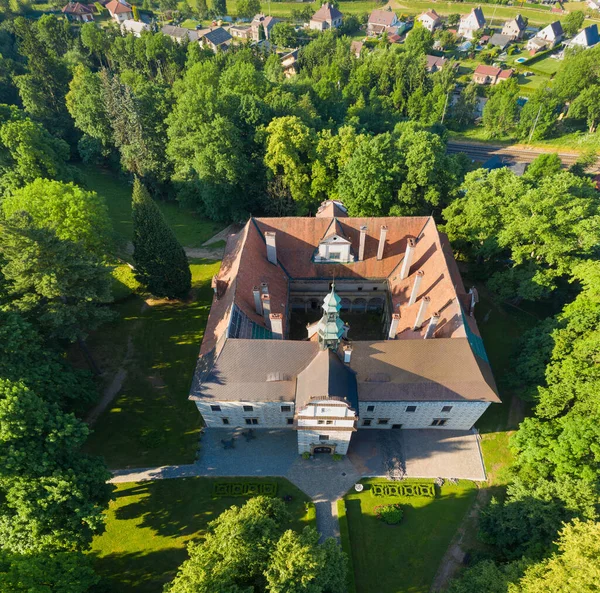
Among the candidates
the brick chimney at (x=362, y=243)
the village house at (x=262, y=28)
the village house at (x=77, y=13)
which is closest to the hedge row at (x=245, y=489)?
the brick chimney at (x=362, y=243)

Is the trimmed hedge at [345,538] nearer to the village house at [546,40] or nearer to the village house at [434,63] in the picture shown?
the village house at [434,63]

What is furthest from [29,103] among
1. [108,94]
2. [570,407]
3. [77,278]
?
[570,407]

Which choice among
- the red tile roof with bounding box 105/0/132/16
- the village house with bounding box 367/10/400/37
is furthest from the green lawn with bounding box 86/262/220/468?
the village house with bounding box 367/10/400/37

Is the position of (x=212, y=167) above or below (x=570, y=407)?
above

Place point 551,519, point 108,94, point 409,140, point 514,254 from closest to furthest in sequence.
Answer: point 551,519 → point 514,254 → point 409,140 → point 108,94

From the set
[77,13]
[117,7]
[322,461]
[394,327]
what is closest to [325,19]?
[117,7]

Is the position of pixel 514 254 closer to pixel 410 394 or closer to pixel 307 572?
pixel 410 394
